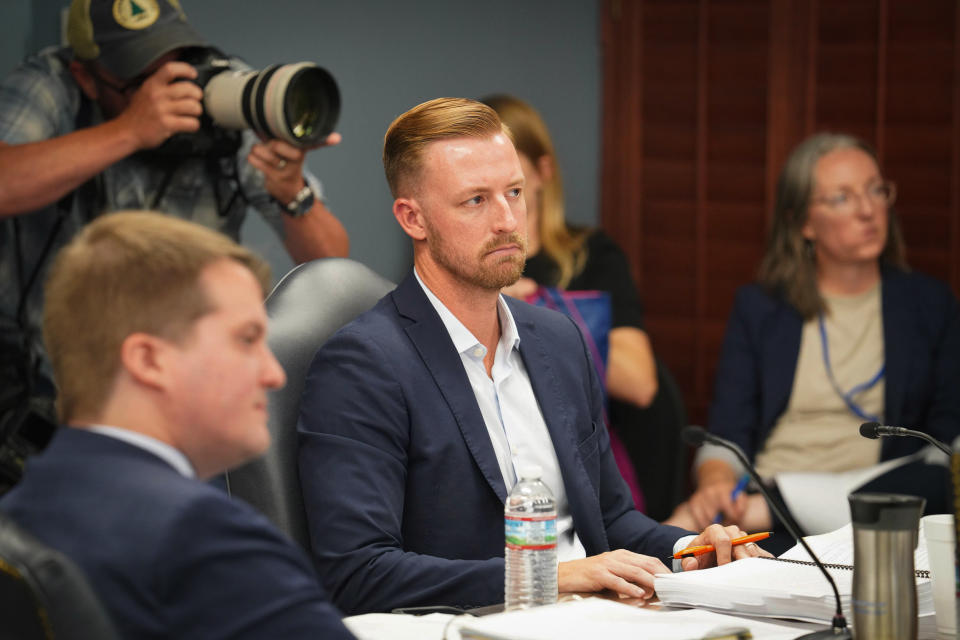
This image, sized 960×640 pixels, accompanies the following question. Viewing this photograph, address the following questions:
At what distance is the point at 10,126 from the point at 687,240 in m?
2.14

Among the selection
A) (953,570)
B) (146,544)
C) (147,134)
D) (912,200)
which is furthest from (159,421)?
(912,200)

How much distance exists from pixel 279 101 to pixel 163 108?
231 mm

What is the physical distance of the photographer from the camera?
2.24 metres

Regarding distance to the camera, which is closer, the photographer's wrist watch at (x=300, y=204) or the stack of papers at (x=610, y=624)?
the stack of papers at (x=610, y=624)

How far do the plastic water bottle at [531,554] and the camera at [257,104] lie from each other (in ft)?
3.66

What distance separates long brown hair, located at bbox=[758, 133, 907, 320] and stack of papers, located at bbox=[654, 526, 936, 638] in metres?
1.75

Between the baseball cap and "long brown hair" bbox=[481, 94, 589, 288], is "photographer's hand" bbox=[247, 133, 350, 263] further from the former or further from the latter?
"long brown hair" bbox=[481, 94, 589, 288]

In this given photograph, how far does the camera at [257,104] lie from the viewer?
2.28 m

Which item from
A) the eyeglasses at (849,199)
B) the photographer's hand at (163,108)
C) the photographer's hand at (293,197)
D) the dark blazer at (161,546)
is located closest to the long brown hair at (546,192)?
the eyeglasses at (849,199)

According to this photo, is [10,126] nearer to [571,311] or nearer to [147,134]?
[147,134]

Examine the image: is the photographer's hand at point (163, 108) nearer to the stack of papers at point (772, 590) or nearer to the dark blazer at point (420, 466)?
the dark blazer at point (420, 466)

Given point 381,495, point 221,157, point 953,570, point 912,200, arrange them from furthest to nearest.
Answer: point 912,200 → point 221,157 → point 381,495 → point 953,570

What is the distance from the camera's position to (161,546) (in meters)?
0.96

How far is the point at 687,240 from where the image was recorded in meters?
3.78
